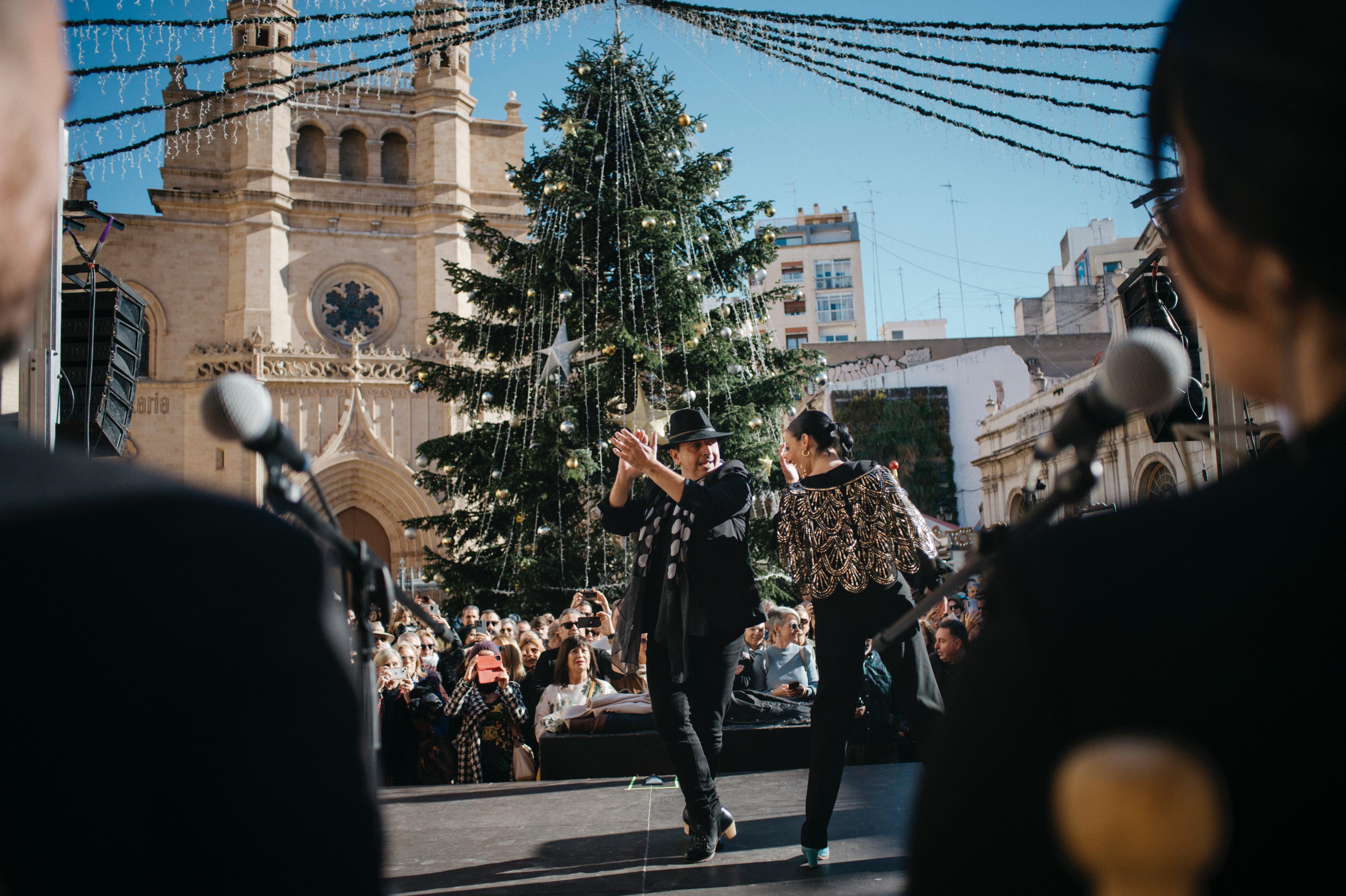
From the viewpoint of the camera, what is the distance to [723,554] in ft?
15.4

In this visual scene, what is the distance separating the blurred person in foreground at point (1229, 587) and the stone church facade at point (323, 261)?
25545 millimetres

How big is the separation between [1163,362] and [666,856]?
3573 mm

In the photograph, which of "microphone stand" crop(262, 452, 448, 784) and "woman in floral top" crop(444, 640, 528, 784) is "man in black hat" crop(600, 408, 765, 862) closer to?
"microphone stand" crop(262, 452, 448, 784)

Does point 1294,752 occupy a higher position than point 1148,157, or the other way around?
point 1148,157

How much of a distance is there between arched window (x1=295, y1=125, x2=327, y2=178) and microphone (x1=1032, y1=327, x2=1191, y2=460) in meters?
32.7

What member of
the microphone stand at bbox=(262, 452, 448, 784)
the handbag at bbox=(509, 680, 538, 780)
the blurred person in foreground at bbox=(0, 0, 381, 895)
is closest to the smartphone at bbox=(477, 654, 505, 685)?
the handbag at bbox=(509, 680, 538, 780)

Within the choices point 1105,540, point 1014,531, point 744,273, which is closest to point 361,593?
point 1014,531

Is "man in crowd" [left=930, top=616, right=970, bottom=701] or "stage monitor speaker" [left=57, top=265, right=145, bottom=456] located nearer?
"man in crowd" [left=930, top=616, right=970, bottom=701]

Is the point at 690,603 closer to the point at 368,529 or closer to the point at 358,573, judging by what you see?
the point at 358,573

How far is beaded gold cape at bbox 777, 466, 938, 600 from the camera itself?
14.5 feet

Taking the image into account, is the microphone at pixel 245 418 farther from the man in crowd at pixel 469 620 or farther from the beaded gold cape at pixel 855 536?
the man in crowd at pixel 469 620

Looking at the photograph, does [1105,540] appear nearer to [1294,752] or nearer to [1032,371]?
[1294,752]

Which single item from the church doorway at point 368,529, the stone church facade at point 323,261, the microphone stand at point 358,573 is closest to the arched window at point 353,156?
the stone church facade at point 323,261

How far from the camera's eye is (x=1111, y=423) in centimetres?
146
